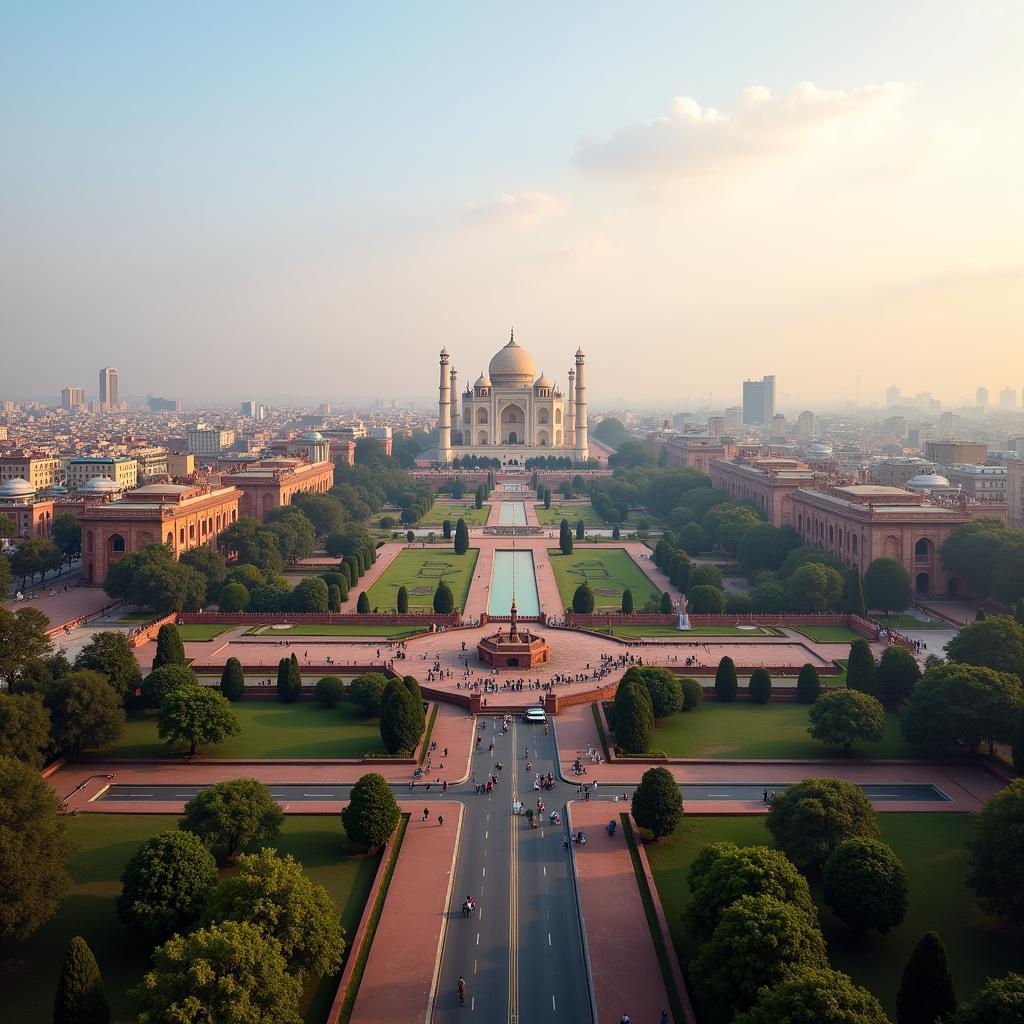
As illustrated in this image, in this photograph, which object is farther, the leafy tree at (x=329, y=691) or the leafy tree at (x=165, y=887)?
the leafy tree at (x=329, y=691)

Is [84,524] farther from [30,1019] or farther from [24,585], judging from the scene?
[30,1019]

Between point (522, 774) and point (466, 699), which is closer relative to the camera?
point (522, 774)

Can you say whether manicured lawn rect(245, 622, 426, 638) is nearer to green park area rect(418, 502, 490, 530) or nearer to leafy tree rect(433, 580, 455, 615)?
leafy tree rect(433, 580, 455, 615)

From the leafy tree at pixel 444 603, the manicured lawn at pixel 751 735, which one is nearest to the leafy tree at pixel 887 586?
the manicured lawn at pixel 751 735

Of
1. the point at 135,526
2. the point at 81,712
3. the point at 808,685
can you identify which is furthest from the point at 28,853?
the point at 135,526

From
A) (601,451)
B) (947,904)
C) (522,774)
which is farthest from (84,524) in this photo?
(601,451)

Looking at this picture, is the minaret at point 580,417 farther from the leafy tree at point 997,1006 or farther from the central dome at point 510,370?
the leafy tree at point 997,1006

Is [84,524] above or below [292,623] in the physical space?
above

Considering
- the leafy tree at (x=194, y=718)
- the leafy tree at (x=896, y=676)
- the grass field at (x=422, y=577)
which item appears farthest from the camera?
the grass field at (x=422, y=577)
